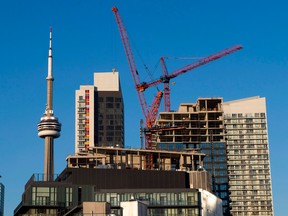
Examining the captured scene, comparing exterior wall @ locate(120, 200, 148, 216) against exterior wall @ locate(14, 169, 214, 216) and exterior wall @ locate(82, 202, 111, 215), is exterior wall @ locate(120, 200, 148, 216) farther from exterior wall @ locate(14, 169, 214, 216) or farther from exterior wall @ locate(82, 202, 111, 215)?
exterior wall @ locate(14, 169, 214, 216)

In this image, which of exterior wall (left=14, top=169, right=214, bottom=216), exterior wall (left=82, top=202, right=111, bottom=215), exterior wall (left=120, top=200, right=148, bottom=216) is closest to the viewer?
exterior wall (left=120, top=200, right=148, bottom=216)

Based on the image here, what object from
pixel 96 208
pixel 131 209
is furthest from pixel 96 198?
pixel 131 209

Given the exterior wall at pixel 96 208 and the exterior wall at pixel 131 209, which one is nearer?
the exterior wall at pixel 131 209

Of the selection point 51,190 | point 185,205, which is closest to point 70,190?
point 51,190

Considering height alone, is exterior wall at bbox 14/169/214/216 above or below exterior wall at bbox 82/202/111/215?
above

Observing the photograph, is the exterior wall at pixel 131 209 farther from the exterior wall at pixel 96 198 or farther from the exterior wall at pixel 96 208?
the exterior wall at pixel 96 198

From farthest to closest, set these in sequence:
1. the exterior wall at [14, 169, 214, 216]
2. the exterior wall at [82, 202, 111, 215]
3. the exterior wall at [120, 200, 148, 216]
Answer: the exterior wall at [14, 169, 214, 216]
the exterior wall at [82, 202, 111, 215]
the exterior wall at [120, 200, 148, 216]

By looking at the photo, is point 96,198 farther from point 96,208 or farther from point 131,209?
point 131,209

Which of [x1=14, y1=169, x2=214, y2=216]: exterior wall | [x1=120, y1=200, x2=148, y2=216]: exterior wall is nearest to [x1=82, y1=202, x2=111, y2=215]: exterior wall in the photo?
[x1=120, y1=200, x2=148, y2=216]: exterior wall

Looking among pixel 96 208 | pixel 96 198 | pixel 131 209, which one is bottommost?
pixel 131 209

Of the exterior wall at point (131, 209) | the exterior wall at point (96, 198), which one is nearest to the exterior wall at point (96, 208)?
the exterior wall at point (131, 209)

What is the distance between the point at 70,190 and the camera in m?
184

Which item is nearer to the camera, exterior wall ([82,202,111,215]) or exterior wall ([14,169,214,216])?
exterior wall ([82,202,111,215])

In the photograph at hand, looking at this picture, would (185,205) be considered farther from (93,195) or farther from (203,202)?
(93,195)
